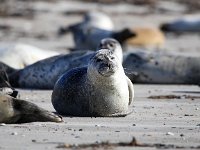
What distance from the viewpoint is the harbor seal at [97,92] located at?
22.6 feet

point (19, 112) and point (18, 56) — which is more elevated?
point (19, 112)

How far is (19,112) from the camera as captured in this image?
629 centimetres

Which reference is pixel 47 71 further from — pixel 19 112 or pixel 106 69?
pixel 19 112

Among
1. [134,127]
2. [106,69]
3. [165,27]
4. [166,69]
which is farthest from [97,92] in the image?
[165,27]

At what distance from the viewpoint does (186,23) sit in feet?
73.8

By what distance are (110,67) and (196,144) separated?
1.54m

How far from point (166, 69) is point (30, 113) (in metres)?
4.67

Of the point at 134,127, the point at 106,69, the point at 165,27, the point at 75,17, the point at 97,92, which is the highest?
the point at 106,69

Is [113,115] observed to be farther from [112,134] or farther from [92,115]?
[112,134]

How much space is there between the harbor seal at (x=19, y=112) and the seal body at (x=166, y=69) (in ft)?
14.2

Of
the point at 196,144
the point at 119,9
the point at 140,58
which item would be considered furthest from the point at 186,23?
the point at 196,144

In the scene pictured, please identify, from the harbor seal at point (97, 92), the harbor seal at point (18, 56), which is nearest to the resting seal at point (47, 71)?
the harbor seal at point (18, 56)

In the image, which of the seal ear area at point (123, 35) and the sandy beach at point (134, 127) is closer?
the sandy beach at point (134, 127)

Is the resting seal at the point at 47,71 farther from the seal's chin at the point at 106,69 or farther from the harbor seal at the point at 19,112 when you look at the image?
the harbor seal at the point at 19,112
